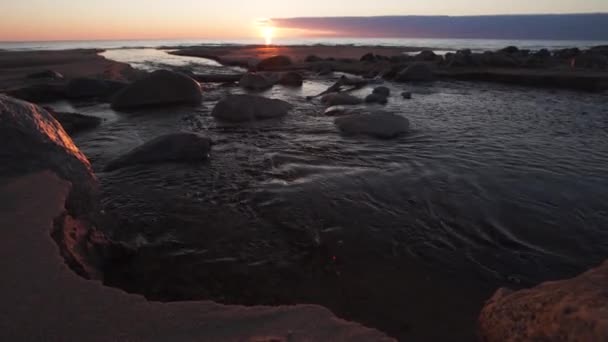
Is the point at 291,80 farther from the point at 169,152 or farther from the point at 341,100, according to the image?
the point at 169,152

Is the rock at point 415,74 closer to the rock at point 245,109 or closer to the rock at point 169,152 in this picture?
the rock at point 245,109

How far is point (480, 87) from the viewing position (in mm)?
16938

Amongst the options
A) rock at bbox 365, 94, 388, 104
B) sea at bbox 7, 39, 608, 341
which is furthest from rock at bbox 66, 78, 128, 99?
rock at bbox 365, 94, 388, 104

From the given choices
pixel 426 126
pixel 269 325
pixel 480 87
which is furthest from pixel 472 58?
pixel 269 325

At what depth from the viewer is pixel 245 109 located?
33.7ft

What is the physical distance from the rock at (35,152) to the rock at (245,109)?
6456mm

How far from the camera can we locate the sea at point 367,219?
3.16 m

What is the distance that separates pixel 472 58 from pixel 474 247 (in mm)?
24339

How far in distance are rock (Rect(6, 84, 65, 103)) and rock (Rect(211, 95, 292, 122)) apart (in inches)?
298

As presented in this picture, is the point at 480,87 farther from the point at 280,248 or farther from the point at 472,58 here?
the point at 280,248

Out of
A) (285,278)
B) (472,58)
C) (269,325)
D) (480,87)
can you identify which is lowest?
(285,278)

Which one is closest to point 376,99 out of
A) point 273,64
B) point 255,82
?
point 255,82

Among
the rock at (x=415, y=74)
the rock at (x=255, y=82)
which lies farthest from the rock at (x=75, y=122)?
the rock at (x=415, y=74)

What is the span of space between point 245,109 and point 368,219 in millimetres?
6742
